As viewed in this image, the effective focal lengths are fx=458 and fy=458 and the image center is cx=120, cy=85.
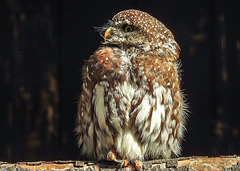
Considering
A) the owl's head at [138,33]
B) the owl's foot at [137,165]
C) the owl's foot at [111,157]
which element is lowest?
the owl's foot at [137,165]

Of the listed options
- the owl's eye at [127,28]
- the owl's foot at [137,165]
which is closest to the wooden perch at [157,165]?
the owl's foot at [137,165]

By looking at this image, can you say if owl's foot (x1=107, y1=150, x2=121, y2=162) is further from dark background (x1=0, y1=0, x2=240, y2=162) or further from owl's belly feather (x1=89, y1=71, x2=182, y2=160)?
dark background (x1=0, y1=0, x2=240, y2=162)

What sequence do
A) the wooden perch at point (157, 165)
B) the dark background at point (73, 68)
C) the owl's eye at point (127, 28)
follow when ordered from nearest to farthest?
the wooden perch at point (157, 165), the owl's eye at point (127, 28), the dark background at point (73, 68)

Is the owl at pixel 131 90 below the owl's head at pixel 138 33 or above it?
below

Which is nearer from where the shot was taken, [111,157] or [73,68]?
[111,157]

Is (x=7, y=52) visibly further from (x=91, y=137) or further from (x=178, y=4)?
(x=178, y=4)

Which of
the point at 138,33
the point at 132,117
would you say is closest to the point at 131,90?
the point at 132,117

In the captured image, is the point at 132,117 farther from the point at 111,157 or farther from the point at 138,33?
the point at 138,33

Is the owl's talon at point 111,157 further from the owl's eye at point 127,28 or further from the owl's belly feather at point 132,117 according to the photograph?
the owl's eye at point 127,28
